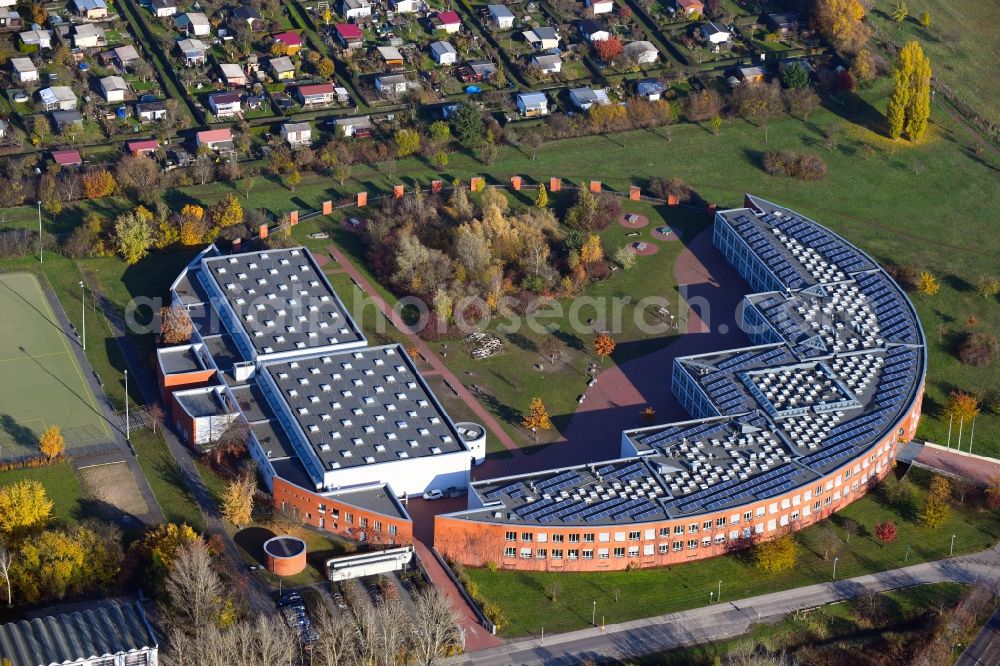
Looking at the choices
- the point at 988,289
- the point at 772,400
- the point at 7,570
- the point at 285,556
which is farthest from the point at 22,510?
the point at 988,289

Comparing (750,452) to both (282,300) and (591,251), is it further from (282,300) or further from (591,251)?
(282,300)

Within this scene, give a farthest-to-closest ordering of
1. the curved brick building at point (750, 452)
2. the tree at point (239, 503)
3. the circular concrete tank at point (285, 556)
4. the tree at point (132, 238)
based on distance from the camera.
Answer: the tree at point (132, 238)
the tree at point (239, 503)
the curved brick building at point (750, 452)
the circular concrete tank at point (285, 556)

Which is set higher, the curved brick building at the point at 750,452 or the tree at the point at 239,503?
the curved brick building at the point at 750,452

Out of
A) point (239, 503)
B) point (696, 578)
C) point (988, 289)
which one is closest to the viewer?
point (696, 578)

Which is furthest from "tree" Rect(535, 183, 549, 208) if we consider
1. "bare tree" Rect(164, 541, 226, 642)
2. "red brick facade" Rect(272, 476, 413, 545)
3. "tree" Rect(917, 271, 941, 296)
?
"bare tree" Rect(164, 541, 226, 642)

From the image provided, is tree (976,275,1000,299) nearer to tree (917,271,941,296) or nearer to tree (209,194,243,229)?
tree (917,271,941,296)

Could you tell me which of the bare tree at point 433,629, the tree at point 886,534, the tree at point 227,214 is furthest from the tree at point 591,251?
the bare tree at point 433,629

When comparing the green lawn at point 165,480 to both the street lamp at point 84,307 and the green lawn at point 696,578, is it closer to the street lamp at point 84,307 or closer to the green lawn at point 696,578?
the street lamp at point 84,307
